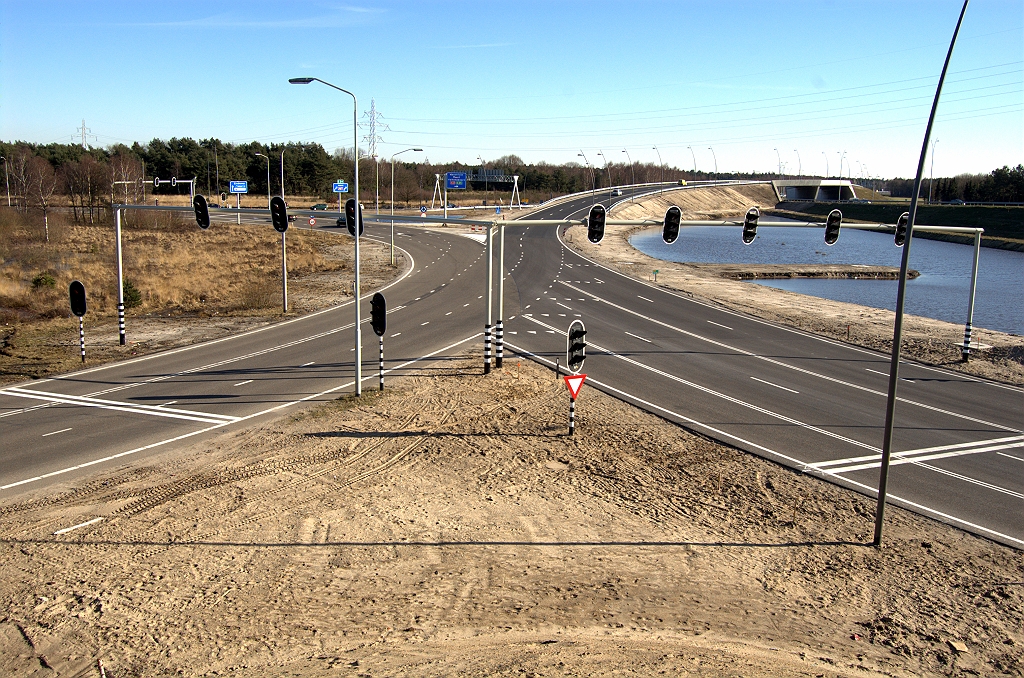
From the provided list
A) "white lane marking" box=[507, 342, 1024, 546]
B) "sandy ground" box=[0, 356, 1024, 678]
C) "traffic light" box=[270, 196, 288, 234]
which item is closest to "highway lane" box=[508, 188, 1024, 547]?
"white lane marking" box=[507, 342, 1024, 546]

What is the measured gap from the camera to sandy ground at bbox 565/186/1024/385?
91.4 ft

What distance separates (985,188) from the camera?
433ft

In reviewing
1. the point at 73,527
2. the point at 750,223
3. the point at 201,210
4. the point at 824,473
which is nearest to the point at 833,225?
the point at 750,223

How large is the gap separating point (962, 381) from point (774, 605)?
1854 centimetres

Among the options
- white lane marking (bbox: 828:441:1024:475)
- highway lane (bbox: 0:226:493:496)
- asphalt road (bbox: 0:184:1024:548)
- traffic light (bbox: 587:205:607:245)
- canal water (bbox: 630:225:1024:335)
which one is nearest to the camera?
asphalt road (bbox: 0:184:1024:548)

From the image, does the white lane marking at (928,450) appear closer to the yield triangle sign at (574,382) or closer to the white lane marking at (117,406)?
the yield triangle sign at (574,382)

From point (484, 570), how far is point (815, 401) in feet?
46.5

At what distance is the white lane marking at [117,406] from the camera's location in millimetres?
19250

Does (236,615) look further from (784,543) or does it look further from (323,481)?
(784,543)

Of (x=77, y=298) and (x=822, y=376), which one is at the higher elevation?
(x=77, y=298)

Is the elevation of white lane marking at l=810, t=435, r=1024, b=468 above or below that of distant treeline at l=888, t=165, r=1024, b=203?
below

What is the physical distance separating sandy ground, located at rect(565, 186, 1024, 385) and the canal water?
5944 millimetres

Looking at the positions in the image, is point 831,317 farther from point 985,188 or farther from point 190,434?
point 985,188

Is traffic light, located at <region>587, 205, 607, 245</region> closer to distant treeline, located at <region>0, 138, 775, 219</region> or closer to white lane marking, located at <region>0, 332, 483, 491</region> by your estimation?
white lane marking, located at <region>0, 332, 483, 491</region>
